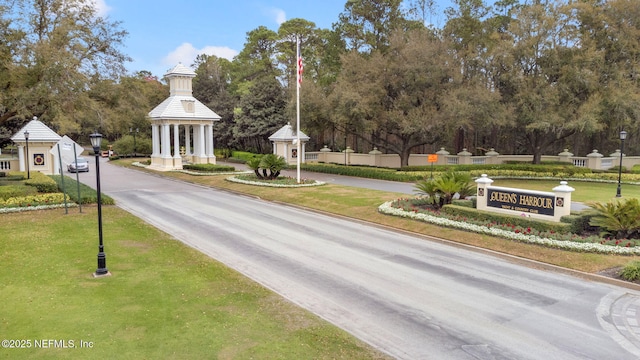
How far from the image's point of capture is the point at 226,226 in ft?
55.6

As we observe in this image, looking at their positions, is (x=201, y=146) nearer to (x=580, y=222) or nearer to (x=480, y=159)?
(x=480, y=159)

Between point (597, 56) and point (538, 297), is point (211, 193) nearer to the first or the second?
point (538, 297)

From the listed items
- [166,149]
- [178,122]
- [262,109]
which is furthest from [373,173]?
[262,109]

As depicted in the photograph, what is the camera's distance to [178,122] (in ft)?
133

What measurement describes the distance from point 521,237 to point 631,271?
11.2 feet

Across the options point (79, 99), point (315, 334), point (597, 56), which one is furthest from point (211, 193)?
point (597, 56)

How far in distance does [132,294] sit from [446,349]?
6.38 metres

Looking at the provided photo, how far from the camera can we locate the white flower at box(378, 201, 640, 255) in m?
12.4

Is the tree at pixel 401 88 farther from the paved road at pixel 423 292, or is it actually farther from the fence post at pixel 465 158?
the paved road at pixel 423 292

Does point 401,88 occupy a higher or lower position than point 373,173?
higher

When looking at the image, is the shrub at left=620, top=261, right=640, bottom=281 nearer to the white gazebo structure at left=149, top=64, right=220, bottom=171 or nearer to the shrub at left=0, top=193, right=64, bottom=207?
the shrub at left=0, top=193, right=64, bottom=207

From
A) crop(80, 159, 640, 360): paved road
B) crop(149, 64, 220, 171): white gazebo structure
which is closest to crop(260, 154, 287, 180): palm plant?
crop(80, 159, 640, 360): paved road

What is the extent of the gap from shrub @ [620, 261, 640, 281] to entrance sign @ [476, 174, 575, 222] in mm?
3665

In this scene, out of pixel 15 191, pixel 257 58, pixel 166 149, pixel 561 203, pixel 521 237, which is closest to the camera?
pixel 521 237
